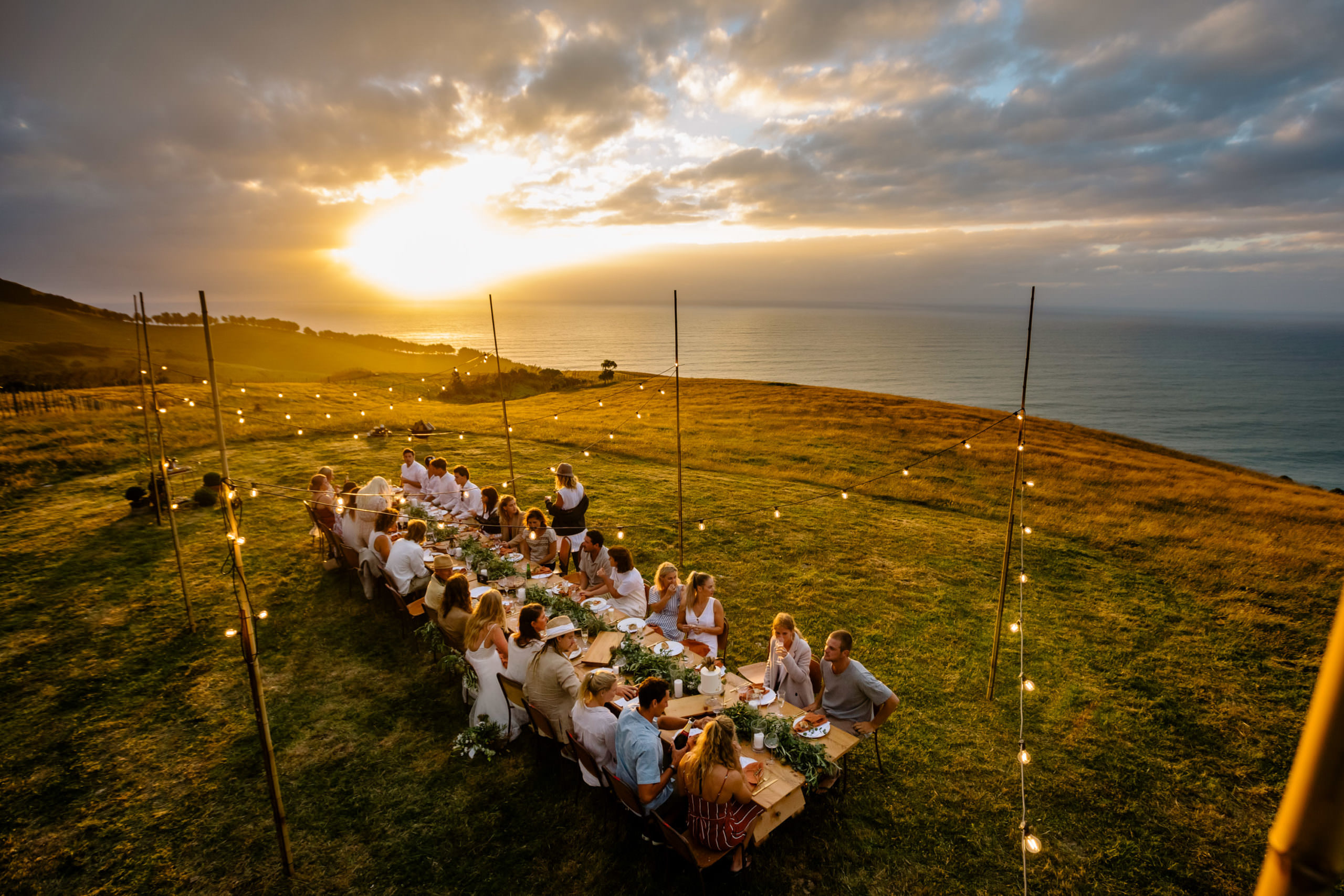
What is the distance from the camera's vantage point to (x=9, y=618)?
9.59 meters

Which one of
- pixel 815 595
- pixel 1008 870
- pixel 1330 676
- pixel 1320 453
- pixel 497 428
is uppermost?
pixel 1330 676

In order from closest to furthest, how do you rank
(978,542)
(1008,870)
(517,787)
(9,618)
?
(1008,870) → (517,787) → (9,618) → (978,542)

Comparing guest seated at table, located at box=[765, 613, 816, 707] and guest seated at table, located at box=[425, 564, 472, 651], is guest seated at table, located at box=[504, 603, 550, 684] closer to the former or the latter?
guest seated at table, located at box=[425, 564, 472, 651]

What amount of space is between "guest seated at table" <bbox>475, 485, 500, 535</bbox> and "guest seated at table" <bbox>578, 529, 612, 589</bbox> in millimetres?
2517

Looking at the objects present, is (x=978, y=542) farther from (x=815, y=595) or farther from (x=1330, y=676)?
(x=1330, y=676)

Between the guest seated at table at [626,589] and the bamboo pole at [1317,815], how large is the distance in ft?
24.9

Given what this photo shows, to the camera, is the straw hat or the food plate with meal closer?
the food plate with meal

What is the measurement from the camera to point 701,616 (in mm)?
7691

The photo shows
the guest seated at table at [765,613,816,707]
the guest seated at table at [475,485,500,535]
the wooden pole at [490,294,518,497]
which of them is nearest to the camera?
the guest seated at table at [765,613,816,707]

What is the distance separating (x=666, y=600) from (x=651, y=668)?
1.51 metres

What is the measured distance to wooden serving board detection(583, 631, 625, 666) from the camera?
6.84 metres

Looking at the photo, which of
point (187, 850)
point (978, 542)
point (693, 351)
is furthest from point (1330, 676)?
point (693, 351)

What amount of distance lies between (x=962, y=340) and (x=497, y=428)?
170 meters

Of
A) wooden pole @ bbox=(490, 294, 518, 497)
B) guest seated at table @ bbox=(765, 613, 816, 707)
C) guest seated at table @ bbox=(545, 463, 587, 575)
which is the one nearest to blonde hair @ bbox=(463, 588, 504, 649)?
wooden pole @ bbox=(490, 294, 518, 497)
